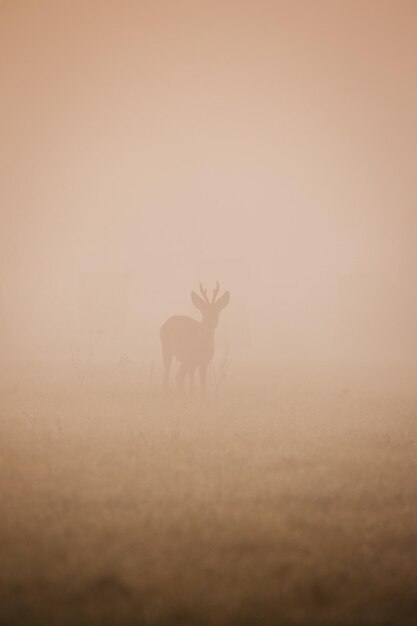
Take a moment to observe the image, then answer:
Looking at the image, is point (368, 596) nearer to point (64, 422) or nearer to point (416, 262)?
point (64, 422)

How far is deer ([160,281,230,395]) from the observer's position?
506 inches

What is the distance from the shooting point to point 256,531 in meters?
4.92

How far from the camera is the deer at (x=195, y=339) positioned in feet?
42.2

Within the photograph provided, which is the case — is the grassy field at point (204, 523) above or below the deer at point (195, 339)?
below

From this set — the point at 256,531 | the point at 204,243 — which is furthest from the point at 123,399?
the point at 204,243

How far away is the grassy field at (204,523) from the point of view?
3.68m

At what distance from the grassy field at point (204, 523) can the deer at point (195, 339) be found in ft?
10.5

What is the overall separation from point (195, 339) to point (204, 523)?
8266 mm

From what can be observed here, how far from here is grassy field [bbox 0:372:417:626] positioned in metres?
3.68

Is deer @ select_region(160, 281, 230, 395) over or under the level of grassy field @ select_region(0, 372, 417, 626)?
over

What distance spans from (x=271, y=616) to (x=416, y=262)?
115 feet

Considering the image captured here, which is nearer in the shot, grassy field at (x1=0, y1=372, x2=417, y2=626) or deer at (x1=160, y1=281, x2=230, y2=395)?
grassy field at (x1=0, y1=372, x2=417, y2=626)

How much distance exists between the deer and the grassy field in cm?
320

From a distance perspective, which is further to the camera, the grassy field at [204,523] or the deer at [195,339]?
the deer at [195,339]
